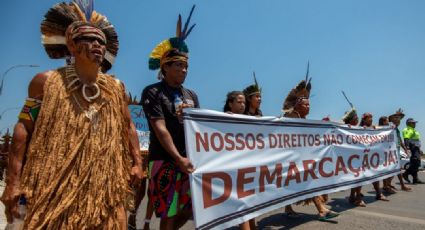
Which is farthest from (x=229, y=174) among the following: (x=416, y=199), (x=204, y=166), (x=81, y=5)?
(x=416, y=199)

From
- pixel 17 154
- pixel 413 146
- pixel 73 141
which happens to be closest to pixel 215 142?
pixel 73 141

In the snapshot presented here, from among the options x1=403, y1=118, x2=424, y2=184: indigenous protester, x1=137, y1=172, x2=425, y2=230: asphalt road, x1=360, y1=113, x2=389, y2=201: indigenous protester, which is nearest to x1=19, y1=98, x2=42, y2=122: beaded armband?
x1=137, y1=172, x2=425, y2=230: asphalt road

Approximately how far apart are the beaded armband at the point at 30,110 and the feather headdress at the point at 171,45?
4.55 ft

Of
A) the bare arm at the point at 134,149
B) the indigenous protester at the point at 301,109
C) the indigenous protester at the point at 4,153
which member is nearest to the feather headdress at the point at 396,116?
the indigenous protester at the point at 301,109

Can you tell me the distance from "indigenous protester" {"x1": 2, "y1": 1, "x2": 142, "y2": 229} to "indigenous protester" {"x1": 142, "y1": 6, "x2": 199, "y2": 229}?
510 mm

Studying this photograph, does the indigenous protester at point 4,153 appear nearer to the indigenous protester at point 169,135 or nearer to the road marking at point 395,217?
the indigenous protester at point 169,135

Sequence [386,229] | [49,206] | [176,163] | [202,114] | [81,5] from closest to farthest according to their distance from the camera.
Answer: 1. [49,206]
2. [81,5]
3. [176,163]
4. [202,114]
5. [386,229]

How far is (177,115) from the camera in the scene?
123 inches

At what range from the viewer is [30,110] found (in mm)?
2139

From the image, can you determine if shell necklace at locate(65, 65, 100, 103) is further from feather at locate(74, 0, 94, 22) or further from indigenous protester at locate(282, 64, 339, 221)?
indigenous protester at locate(282, 64, 339, 221)

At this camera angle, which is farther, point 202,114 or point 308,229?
point 308,229

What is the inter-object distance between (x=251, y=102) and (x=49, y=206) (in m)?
3.38

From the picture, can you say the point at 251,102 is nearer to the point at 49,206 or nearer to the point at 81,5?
the point at 81,5

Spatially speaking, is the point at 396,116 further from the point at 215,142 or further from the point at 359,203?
the point at 215,142
